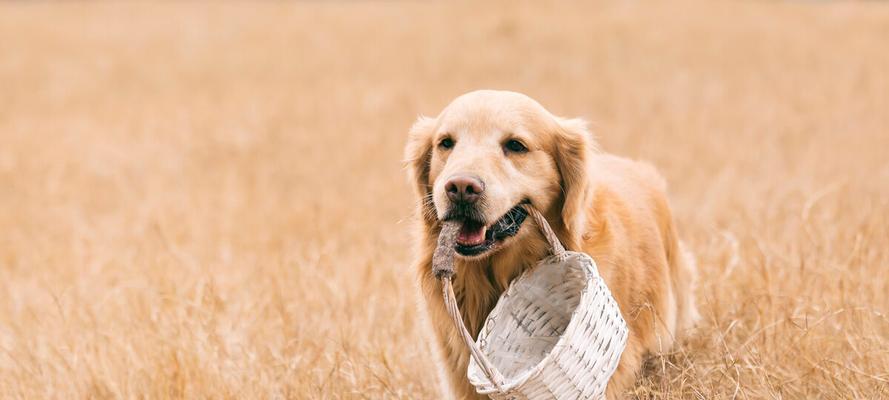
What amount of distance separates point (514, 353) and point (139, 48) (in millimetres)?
12594

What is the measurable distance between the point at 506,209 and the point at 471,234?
0.14 meters

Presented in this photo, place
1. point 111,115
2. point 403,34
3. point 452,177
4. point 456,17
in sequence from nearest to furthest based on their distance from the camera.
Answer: point 452,177, point 111,115, point 403,34, point 456,17

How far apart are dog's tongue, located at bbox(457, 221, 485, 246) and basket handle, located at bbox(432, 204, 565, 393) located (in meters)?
0.06

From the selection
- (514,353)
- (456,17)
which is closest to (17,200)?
(514,353)

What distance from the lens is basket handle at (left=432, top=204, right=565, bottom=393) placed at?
8.05ft

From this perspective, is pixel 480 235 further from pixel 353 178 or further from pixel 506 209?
pixel 353 178

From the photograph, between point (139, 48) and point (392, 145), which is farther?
point (139, 48)

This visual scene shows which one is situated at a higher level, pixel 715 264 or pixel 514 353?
pixel 514 353

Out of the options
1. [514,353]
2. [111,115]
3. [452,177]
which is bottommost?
[111,115]

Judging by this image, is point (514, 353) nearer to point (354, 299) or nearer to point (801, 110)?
point (354, 299)

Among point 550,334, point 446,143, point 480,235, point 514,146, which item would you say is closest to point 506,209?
point 480,235

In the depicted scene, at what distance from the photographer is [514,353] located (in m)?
3.08

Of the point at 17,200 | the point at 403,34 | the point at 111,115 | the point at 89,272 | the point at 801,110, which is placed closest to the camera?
the point at 89,272

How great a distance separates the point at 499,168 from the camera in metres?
2.88
